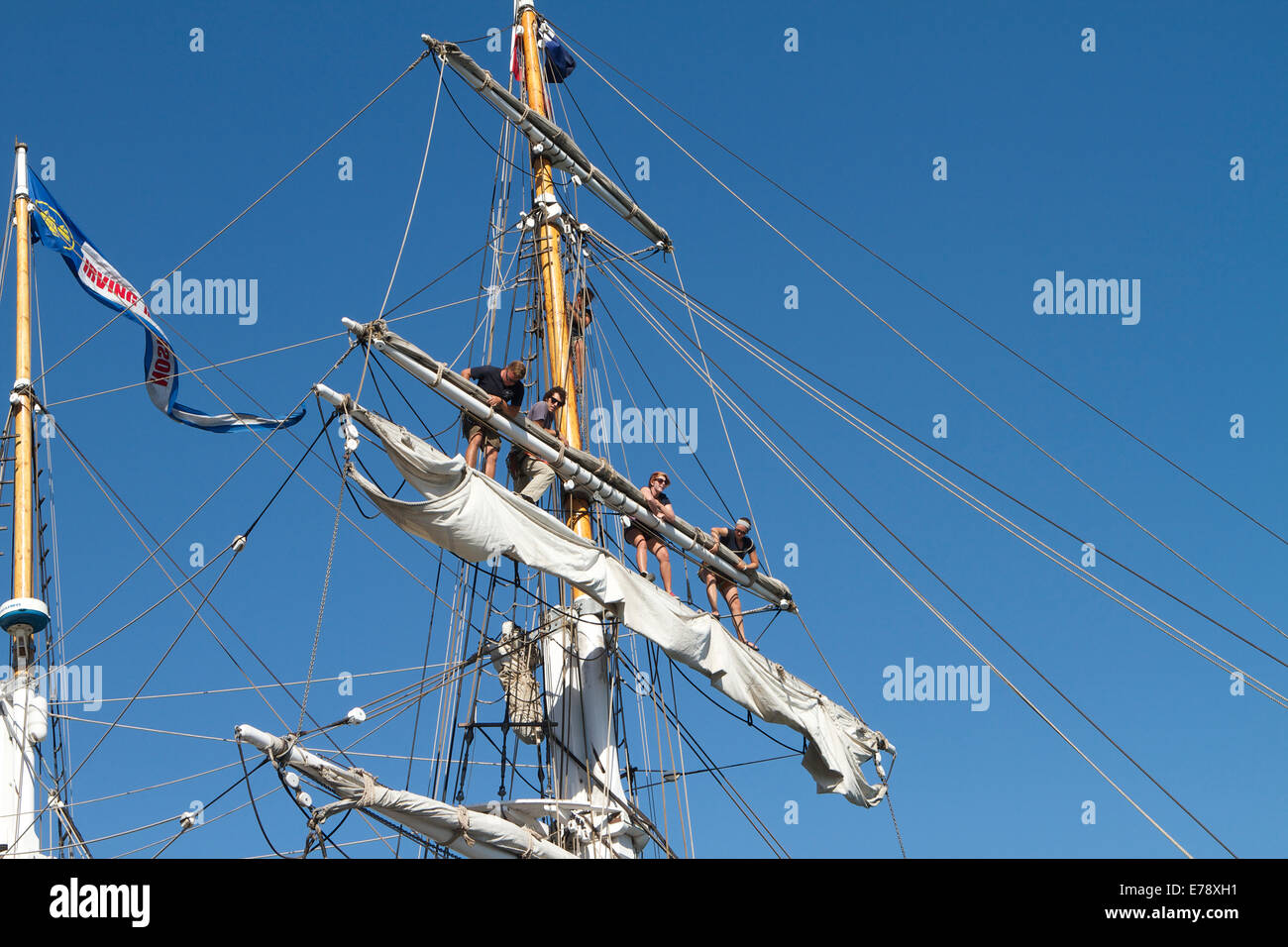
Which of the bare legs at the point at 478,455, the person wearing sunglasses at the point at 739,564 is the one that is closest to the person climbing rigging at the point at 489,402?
the bare legs at the point at 478,455

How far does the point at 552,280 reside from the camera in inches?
933

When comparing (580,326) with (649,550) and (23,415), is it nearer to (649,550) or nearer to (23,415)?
(649,550)

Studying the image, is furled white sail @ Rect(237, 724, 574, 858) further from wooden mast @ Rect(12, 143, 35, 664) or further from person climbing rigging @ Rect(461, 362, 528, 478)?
wooden mast @ Rect(12, 143, 35, 664)

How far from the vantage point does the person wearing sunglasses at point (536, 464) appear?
20453 millimetres

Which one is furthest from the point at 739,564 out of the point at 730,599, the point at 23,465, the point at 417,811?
the point at 23,465

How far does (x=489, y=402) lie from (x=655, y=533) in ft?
10.3

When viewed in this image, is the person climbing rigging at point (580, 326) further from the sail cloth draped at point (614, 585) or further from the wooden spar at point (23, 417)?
the wooden spar at point (23, 417)
